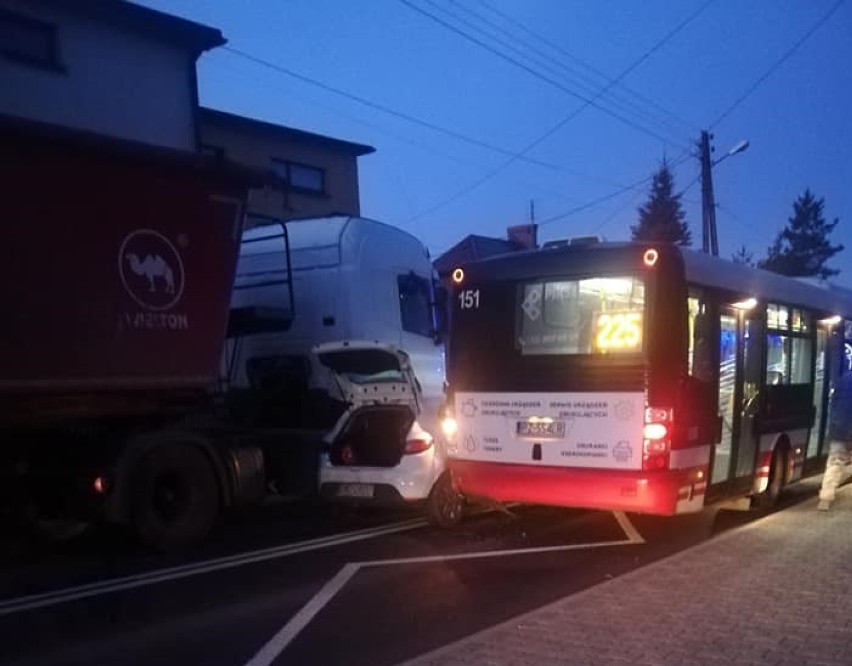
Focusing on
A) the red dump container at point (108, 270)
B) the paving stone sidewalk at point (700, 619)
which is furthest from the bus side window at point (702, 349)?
the red dump container at point (108, 270)

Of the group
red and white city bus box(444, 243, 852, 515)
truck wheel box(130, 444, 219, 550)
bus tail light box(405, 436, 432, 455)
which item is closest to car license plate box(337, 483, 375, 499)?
bus tail light box(405, 436, 432, 455)

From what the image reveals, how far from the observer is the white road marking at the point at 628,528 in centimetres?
954

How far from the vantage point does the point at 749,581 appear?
271 inches

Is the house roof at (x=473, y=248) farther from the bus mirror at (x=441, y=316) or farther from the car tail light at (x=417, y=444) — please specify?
the car tail light at (x=417, y=444)

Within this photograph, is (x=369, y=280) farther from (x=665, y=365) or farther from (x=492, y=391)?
(x=665, y=365)

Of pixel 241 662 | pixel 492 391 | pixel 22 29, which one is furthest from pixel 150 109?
pixel 241 662

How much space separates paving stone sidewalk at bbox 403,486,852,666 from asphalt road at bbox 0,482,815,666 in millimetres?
621

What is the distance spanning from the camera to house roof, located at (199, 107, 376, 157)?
21.9 meters

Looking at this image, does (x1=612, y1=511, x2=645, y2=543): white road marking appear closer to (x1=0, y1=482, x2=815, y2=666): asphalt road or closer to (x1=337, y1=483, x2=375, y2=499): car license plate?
(x1=0, y1=482, x2=815, y2=666): asphalt road

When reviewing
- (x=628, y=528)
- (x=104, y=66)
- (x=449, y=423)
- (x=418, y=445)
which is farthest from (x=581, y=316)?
(x=104, y=66)

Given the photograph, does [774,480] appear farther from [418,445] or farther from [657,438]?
[418,445]

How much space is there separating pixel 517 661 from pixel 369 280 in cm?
722

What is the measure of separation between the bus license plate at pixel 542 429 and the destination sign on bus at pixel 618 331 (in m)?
0.81

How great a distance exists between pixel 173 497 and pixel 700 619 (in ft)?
18.5
